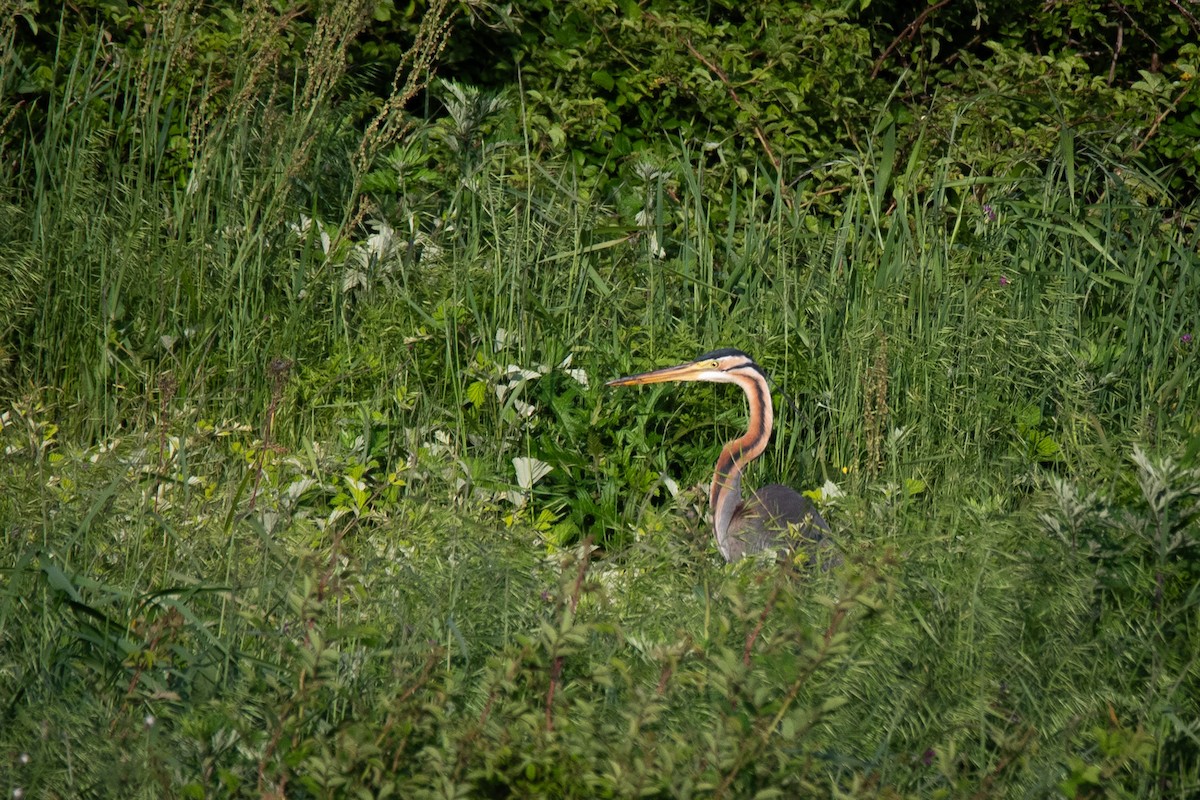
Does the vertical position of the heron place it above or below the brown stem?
below

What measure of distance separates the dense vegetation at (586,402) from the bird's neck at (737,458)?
22 centimetres

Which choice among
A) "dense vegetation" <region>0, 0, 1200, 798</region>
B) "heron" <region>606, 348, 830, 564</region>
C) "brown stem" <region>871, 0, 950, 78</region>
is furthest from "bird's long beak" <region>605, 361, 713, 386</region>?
"brown stem" <region>871, 0, 950, 78</region>

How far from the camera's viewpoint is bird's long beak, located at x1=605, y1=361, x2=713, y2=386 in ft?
14.9

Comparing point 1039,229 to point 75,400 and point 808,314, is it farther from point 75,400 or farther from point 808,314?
point 75,400

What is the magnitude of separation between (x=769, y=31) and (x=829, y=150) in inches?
23.2

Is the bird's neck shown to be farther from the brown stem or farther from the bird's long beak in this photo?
the brown stem

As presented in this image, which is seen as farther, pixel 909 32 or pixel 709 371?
pixel 909 32

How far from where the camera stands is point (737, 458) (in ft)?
14.8

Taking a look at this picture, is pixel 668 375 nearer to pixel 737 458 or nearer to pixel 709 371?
pixel 709 371

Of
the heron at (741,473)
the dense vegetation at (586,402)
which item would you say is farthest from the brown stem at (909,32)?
the heron at (741,473)

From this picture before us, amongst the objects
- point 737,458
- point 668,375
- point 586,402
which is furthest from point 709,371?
point 586,402

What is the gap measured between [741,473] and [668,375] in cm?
39

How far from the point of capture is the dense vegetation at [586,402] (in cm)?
257

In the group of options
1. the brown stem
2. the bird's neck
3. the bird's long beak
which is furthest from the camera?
the brown stem
